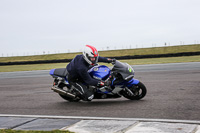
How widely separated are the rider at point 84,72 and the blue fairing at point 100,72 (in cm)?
15

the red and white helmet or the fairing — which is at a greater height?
the red and white helmet

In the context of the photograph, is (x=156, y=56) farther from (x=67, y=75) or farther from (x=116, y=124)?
(x=116, y=124)

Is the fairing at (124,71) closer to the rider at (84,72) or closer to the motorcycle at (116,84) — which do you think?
the motorcycle at (116,84)

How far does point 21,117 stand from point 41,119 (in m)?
0.58

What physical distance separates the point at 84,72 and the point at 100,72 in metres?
0.45

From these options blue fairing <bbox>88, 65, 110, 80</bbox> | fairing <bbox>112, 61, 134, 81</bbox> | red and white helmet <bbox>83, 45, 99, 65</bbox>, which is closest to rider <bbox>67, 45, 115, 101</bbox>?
red and white helmet <bbox>83, 45, 99, 65</bbox>

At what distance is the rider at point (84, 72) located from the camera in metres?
7.36

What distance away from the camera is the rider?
24.2ft

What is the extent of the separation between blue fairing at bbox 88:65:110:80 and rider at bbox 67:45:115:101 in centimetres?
15

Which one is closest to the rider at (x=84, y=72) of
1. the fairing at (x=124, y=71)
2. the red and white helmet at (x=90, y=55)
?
the red and white helmet at (x=90, y=55)

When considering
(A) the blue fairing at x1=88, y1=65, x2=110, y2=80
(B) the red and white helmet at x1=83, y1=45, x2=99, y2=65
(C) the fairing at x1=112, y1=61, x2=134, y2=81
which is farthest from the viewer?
(A) the blue fairing at x1=88, y1=65, x2=110, y2=80

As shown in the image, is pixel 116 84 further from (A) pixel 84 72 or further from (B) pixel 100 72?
(A) pixel 84 72

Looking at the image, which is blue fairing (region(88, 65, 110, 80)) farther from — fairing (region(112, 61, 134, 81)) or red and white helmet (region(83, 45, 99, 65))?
red and white helmet (region(83, 45, 99, 65))

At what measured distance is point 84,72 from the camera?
24.4 feet
